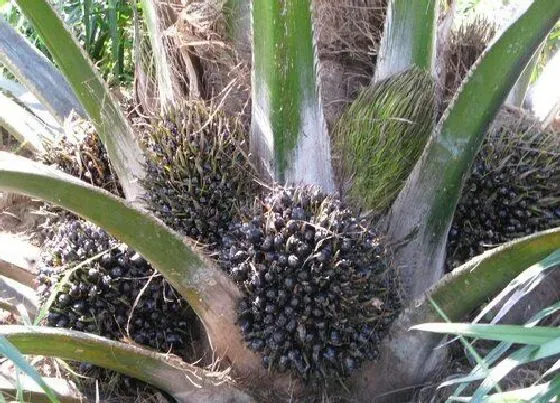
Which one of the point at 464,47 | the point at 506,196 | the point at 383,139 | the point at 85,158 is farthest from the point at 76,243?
the point at 464,47

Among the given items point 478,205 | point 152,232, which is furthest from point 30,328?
point 478,205

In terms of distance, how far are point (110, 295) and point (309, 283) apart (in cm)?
54

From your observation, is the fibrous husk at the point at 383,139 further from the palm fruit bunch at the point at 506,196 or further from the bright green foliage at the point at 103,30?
the bright green foliage at the point at 103,30

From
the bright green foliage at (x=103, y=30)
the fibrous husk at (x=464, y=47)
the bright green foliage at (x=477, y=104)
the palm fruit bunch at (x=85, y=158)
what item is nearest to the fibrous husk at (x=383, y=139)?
the bright green foliage at (x=477, y=104)

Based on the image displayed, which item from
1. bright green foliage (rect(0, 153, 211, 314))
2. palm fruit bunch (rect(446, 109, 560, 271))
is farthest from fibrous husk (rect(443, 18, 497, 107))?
bright green foliage (rect(0, 153, 211, 314))

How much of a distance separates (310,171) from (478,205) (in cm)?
46

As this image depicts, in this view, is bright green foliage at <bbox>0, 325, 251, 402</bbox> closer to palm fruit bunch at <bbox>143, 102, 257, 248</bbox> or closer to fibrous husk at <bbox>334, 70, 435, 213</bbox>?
palm fruit bunch at <bbox>143, 102, 257, 248</bbox>

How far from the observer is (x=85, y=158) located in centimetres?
226

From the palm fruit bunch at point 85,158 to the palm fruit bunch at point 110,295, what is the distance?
0.87 feet

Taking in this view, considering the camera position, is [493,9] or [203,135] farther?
[493,9]

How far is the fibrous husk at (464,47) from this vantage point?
243 centimetres

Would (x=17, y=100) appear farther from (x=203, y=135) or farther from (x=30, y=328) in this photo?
(x=30, y=328)

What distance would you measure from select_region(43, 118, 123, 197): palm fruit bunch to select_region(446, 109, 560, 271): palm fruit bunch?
95 cm

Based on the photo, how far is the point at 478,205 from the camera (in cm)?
208
